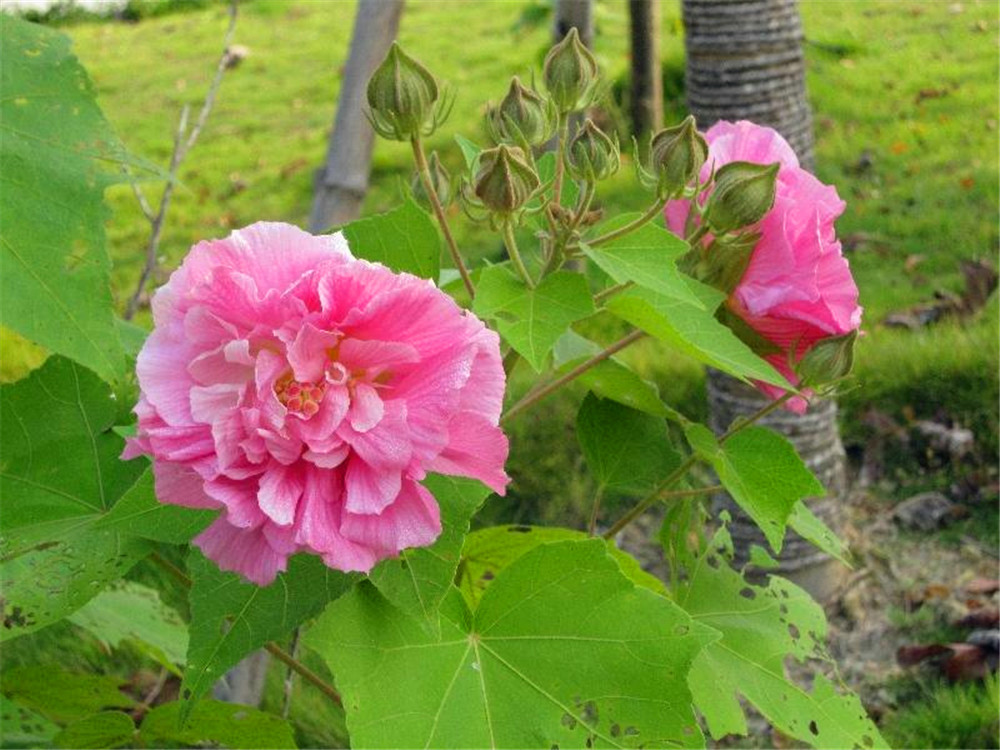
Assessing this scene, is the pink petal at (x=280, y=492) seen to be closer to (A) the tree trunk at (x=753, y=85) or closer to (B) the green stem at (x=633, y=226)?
(B) the green stem at (x=633, y=226)

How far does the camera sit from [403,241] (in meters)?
0.83

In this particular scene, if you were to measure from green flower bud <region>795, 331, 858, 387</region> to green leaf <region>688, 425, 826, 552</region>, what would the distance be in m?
0.05

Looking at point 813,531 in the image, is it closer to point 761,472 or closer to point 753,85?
point 761,472

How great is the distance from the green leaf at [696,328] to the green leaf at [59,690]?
24.1 inches

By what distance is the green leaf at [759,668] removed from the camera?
3.31ft

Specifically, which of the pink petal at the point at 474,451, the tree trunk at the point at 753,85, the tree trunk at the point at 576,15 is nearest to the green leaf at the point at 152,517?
the pink petal at the point at 474,451

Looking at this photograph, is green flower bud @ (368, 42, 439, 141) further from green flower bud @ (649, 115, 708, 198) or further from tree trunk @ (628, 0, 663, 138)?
tree trunk @ (628, 0, 663, 138)

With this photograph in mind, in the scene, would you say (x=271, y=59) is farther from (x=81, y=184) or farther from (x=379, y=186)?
(x=81, y=184)

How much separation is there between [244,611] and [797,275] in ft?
1.45

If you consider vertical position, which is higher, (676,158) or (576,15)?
(676,158)

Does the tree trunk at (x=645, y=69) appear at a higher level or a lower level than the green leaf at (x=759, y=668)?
lower

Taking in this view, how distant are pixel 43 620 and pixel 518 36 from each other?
201 inches

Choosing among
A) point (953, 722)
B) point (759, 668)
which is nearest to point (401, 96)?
point (759, 668)

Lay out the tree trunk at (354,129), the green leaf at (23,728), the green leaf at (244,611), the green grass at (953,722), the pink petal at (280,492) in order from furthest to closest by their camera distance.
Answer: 1. the green grass at (953,722)
2. the tree trunk at (354,129)
3. the green leaf at (23,728)
4. the green leaf at (244,611)
5. the pink petal at (280,492)
